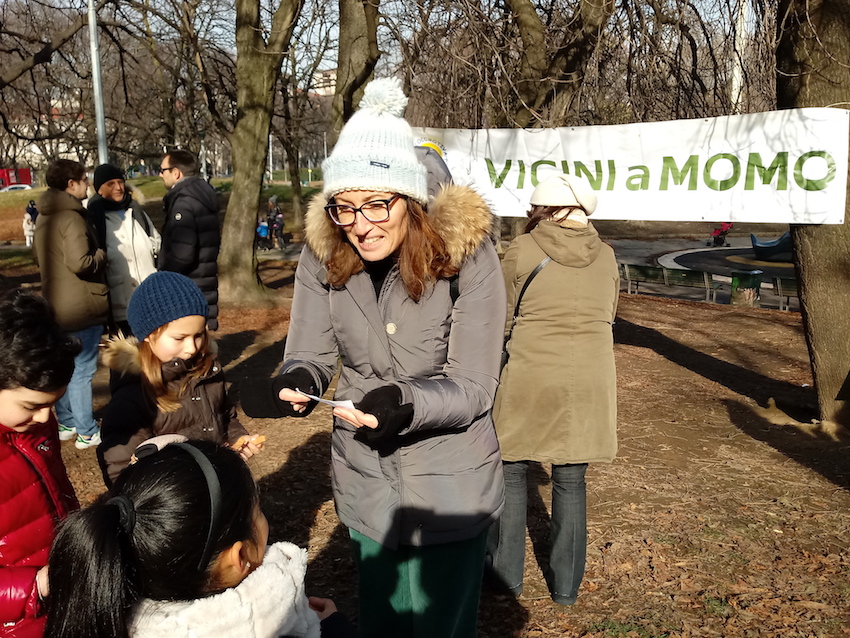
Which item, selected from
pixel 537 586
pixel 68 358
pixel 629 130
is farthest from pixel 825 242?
pixel 68 358

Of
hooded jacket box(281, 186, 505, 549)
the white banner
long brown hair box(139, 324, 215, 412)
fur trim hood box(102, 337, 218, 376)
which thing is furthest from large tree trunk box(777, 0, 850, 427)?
fur trim hood box(102, 337, 218, 376)

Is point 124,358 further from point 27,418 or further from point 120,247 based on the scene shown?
point 120,247

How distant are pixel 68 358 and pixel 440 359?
107 centimetres

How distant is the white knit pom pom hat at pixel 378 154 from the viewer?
1.95 m

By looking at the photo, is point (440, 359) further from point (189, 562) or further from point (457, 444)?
point (189, 562)

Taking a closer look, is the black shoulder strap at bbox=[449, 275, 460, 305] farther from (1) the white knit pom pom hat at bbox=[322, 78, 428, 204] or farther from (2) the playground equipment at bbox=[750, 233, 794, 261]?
(2) the playground equipment at bbox=[750, 233, 794, 261]

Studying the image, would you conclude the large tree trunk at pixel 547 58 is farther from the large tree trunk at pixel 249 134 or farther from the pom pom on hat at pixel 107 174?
the large tree trunk at pixel 249 134

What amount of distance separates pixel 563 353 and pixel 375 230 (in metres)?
1.45

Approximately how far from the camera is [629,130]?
604cm

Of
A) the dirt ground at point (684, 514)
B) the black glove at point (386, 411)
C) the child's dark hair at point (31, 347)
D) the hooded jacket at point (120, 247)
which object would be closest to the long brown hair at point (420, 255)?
the black glove at point (386, 411)

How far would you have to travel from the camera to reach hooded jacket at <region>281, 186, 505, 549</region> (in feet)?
6.58

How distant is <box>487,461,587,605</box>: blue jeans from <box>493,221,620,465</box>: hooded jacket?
13 cm

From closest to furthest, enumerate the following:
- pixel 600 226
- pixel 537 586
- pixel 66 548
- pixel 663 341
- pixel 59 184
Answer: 1. pixel 66 548
2. pixel 537 586
3. pixel 59 184
4. pixel 663 341
5. pixel 600 226

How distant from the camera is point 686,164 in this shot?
19.2 feet
